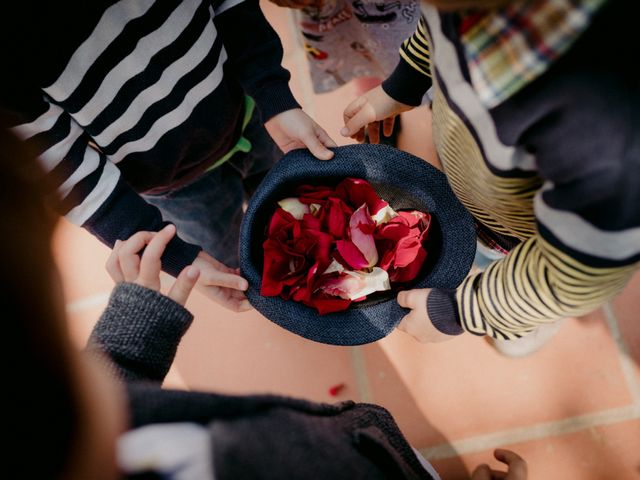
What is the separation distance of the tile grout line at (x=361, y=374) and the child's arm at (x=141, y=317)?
1.46 feet

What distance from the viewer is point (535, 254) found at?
1.22 feet

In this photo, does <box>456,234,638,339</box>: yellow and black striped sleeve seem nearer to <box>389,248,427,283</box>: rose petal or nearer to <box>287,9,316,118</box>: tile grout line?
<box>389,248,427,283</box>: rose petal

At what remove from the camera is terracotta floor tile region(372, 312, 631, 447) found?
2.48 ft

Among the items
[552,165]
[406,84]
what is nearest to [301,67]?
[406,84]

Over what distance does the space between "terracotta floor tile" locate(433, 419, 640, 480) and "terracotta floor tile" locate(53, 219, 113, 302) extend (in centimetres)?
83

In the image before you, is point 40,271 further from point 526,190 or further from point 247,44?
point 247,44

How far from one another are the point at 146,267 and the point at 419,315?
1.06 feet

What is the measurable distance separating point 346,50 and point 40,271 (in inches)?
30.0

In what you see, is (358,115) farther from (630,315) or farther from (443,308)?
(630,315)

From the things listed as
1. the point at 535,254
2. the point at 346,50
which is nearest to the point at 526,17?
the point at 535,254

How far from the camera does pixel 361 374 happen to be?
2.70 feet

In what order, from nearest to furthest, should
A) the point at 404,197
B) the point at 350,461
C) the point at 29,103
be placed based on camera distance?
the point at 350,461 → the point at 29,103 → the point at 404,197

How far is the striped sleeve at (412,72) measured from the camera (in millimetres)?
521

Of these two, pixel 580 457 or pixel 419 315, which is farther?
pixel 580 457
